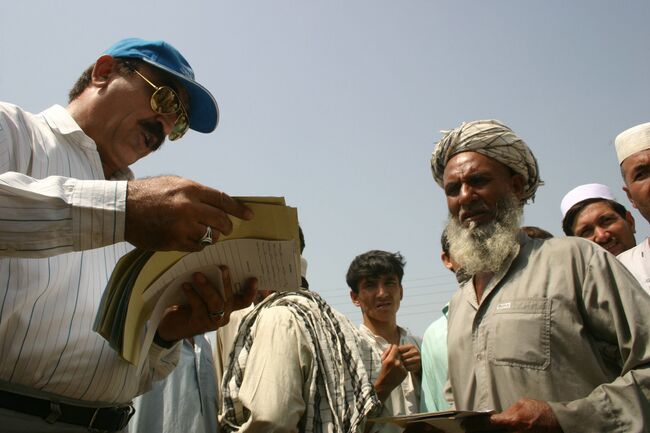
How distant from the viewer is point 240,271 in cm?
233

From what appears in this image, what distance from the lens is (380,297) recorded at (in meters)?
5.31

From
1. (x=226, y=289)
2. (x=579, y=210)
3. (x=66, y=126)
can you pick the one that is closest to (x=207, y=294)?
(x=226, y=289)

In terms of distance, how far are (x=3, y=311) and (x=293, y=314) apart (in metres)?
2.03

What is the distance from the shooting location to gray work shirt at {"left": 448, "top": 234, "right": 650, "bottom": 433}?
2.28 meters

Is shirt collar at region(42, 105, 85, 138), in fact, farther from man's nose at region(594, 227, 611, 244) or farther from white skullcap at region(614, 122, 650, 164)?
man's nose at region(594, 227, 611, 244)

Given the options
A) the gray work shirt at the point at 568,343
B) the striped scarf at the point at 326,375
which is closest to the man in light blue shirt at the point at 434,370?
the striped scarf at the point at 326,375

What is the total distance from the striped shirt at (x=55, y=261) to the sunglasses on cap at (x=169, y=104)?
0.44 m

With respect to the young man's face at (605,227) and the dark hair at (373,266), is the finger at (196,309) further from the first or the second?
the young man's face at (605,227)

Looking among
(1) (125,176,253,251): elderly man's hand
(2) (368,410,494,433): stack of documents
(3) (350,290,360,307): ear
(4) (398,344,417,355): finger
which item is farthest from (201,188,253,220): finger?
(3) (350,290,360,307): ear

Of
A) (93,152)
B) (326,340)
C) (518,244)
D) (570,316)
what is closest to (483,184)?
(518,244)

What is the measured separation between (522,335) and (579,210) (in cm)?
282

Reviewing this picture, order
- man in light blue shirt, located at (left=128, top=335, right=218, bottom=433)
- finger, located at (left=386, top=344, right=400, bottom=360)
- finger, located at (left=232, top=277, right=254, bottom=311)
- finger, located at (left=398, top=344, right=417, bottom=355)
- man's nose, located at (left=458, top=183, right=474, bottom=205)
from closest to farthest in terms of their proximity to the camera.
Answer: finger, located at (left=232, top=277, right=254, bottom=311)
man's nose, located at (left=458, top=183, right=474, bottom=205)
man in light blue shirt, located at (left=128, top=335, right=218, bottom=433)
finger, located at (left=386, top=344, right=400, bottom=360)
finger, located at (left=398, top=344, right=417, bottom=355)

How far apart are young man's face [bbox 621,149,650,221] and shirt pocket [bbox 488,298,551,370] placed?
119cm

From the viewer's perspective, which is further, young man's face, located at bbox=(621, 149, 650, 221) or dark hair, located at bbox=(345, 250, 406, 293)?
dark hair, located at bbox=(345, 250, 406, 293)
